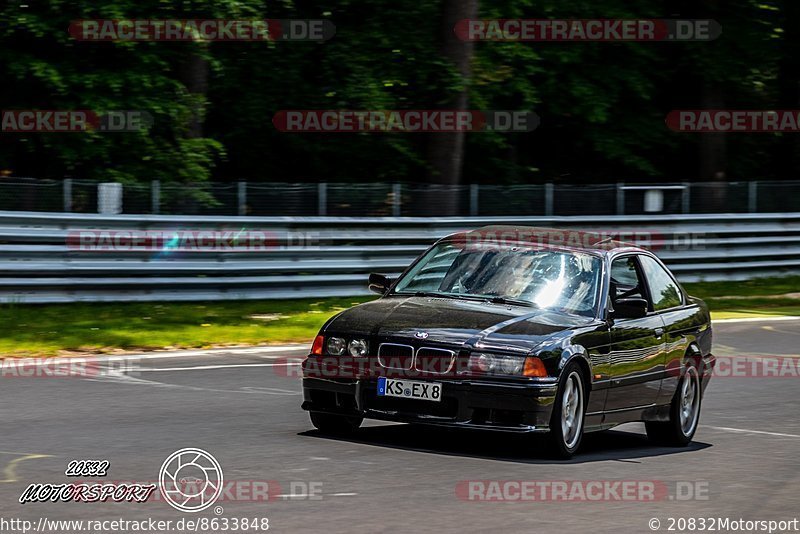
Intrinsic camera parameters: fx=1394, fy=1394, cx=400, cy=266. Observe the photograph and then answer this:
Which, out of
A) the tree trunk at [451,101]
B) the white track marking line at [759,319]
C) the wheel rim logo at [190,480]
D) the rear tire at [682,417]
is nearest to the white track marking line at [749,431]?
the rear tire at [682,417]

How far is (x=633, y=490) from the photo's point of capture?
8.34 meters

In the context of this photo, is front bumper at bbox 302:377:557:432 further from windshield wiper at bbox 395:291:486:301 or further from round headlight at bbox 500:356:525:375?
windshield wiper at bbox 395:291:486:301

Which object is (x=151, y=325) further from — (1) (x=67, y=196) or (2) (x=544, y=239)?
(2) (x=544, y=239)

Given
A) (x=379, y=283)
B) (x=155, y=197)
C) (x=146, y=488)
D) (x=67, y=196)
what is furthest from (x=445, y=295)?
(x=155, y=197)

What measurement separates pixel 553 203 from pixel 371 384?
1623 cm

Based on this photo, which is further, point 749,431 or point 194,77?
point 194,77

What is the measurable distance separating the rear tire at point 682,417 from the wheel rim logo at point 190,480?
372 centimetres

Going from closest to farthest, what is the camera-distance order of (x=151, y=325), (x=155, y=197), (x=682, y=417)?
(x=682, y=417), (x=151, y=325), (x=155, y=197)

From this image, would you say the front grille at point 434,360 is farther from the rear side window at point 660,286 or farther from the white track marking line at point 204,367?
the white track marking line at point 204,367

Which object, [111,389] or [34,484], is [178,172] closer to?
[111,389]

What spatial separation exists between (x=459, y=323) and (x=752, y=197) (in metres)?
19.9

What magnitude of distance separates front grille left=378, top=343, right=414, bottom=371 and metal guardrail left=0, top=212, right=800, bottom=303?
393 inches

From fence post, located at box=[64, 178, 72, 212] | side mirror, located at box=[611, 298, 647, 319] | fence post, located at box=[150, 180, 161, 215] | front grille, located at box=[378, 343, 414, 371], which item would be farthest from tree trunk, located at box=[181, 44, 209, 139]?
front grille, located at box=[378, 343, 414, 371]

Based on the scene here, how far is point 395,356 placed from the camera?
Answer: 9.19 m
